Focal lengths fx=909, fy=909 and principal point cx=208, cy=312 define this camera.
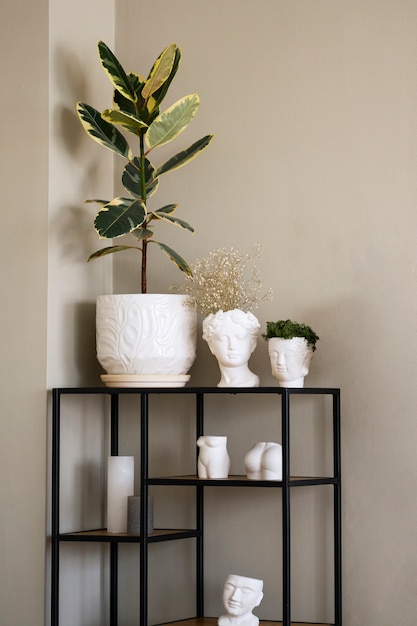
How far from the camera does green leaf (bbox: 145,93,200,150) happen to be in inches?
114

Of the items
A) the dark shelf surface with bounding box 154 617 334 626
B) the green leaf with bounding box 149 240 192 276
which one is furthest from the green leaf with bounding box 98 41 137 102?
the dark shelf surface with bounding box 154 617 334 626

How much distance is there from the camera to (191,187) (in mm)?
3164

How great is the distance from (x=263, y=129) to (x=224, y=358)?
83cm

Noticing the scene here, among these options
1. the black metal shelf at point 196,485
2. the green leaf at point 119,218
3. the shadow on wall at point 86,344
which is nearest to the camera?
the black metal shelf at point 196,485

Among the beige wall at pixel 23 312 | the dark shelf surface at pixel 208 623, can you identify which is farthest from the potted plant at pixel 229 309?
the dark shelf surface at pixel 208 623

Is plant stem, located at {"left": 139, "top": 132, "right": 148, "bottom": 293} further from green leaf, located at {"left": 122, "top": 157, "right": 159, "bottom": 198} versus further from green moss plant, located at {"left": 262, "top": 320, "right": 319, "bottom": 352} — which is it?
green moss plant, located at {"left": 262, "top": 320, "right": 319, "bottom": 352}

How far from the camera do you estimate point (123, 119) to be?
2883 mm

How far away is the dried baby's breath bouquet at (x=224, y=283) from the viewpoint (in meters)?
2.83

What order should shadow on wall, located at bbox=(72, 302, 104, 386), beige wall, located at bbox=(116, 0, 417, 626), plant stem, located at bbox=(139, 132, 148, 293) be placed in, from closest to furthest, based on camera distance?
beige wall, located at bbox=(116, 0, 417, 626) < plant stem, located at bbox=(139, 132, 148, 293) < shadow on wall, located at bbox=(72, 302, 104, 386)

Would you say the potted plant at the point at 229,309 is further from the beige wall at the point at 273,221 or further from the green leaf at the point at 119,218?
the green leaf at the point at 119,218

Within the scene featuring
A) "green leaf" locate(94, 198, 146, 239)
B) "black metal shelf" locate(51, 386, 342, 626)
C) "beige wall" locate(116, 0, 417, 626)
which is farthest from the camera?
"beige wall" locate(116, 0, 417, 626)

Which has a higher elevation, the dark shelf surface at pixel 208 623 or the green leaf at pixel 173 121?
the green leaf at pixel 173 121

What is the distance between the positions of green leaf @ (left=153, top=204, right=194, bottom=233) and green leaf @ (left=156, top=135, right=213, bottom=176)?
0.38 ft

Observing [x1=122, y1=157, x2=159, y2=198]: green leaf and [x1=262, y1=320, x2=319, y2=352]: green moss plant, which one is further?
[x1=122, y1=157, x2=159, y2=198]: green leaf
